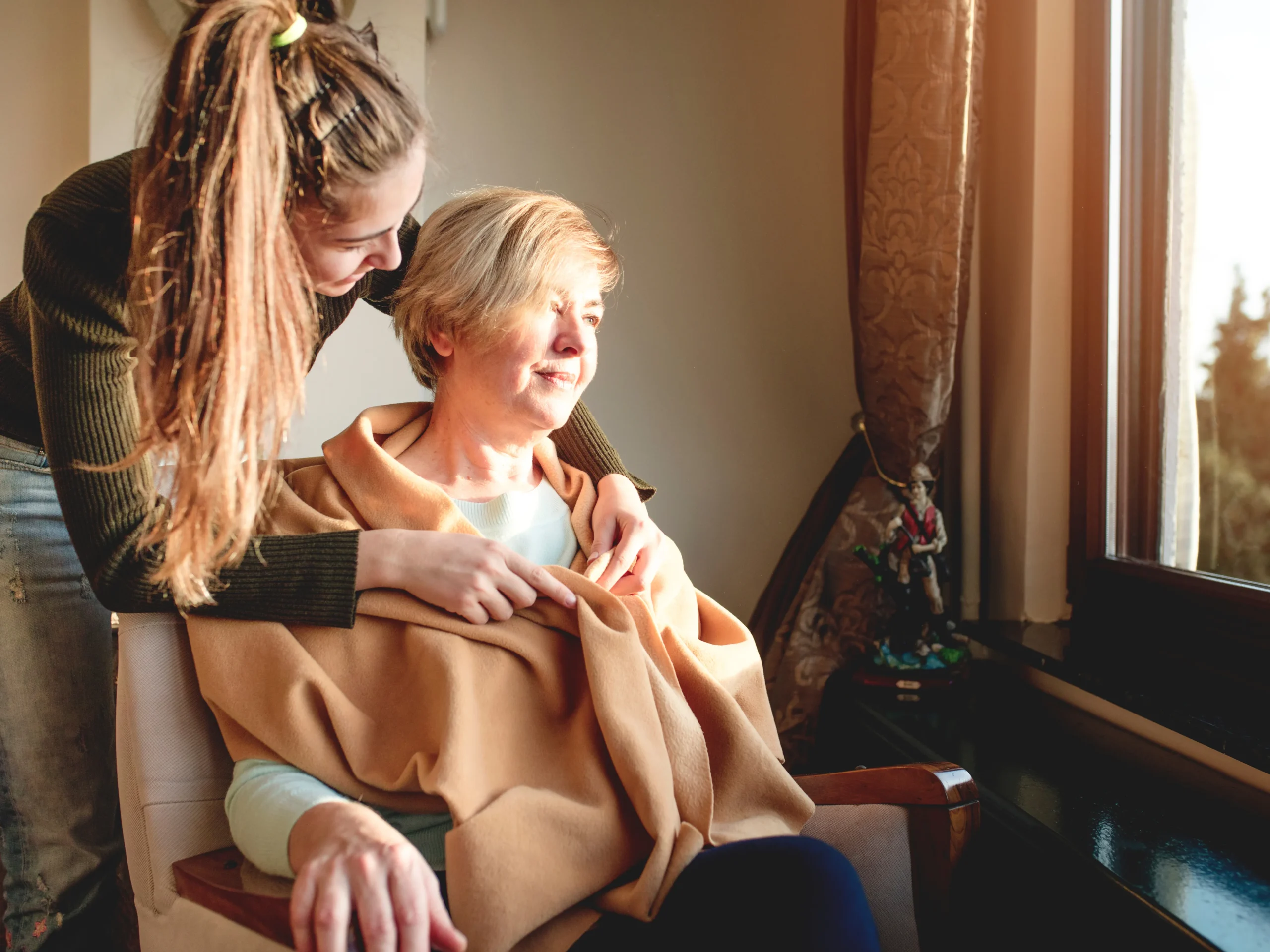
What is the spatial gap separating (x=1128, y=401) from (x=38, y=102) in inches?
103

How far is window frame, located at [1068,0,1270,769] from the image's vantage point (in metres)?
1.63

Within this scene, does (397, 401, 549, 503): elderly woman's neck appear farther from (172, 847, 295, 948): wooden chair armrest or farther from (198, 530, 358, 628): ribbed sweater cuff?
(172, 847, 295, 948): wooden chair armrest

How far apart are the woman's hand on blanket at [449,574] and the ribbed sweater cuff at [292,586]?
25mm

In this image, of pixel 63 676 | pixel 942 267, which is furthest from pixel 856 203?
pixel 63 676

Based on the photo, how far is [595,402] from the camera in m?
2.65

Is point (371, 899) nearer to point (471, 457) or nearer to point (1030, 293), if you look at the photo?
point (471, 457)

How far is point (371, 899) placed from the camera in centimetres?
81

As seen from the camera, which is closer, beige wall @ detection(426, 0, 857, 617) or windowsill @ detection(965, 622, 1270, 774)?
windowsill @ detection(965, 622, 1270, 774)

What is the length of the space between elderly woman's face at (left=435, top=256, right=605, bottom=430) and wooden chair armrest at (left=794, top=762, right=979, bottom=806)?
2.00 feet

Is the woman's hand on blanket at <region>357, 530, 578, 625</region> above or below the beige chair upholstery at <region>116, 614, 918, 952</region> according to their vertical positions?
above

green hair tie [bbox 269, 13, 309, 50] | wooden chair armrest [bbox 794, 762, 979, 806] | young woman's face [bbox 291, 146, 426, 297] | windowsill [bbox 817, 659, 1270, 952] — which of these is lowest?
windowsill [bbox 817, 659, 1270, 952]

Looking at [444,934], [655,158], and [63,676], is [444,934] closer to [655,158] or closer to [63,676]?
[63,676]

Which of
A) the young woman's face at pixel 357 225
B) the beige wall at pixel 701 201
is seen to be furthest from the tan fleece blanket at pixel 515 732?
the beige wall at pixel 701 201

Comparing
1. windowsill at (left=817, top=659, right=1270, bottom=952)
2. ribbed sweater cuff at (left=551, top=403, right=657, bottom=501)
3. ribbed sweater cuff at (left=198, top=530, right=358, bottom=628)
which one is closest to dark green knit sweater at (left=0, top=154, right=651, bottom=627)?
ribbed sweater cuff at (left=198, top=530, right=358, bottom=628)
